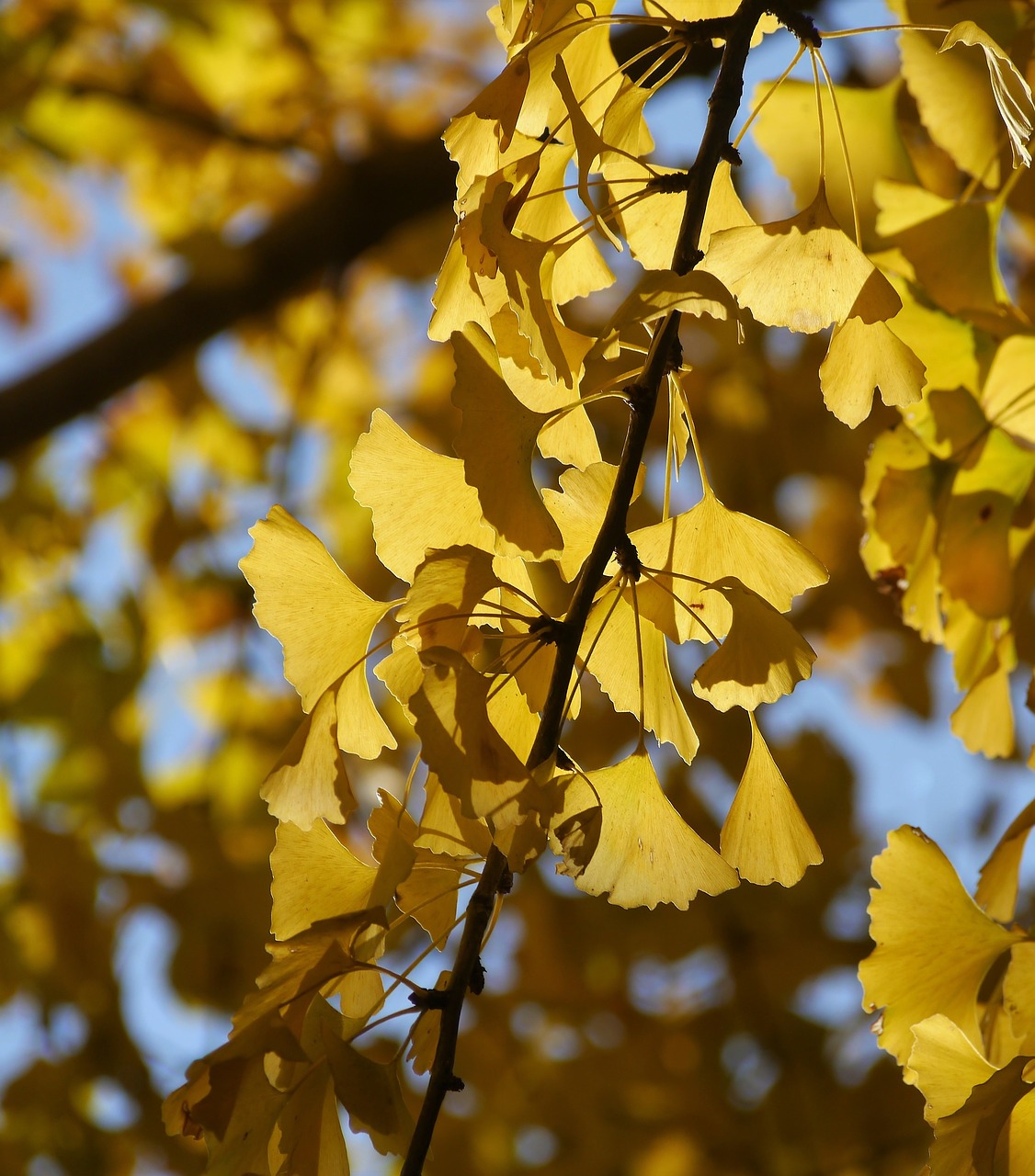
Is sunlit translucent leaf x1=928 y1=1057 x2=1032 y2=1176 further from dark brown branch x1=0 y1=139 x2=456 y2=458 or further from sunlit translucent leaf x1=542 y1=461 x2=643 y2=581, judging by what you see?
dark brown branch x1=0 y1=139 x2=456 y2=458

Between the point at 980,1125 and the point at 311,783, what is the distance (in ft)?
0.78

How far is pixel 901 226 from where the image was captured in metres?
0.54

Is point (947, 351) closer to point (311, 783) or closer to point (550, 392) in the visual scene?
point (550, 392)

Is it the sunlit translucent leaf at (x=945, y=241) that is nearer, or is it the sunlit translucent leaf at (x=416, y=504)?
the sunlit translucent leaf at (x=416, y=504)

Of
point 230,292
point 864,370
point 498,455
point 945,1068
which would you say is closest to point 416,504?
point 498,455

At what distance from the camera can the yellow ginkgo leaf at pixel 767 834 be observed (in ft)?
1.38

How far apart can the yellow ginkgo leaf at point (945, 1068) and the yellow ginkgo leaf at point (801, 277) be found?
0.24 metres

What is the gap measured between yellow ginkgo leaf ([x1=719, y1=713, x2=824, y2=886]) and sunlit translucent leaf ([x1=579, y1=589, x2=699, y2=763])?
3 cm

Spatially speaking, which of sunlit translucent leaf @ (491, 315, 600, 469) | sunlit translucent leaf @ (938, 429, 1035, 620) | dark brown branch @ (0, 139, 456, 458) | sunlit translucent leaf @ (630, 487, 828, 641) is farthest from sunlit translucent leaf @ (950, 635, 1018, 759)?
dark brown branch @ (0, 139, 456, 458)

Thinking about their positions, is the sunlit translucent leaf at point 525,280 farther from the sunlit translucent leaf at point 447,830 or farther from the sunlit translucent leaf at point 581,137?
the sunlit translucent leaf at point 447,830

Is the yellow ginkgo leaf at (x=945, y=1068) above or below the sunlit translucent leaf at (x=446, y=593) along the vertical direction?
below

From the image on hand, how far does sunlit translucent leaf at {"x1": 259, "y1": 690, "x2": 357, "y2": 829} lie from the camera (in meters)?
0.40

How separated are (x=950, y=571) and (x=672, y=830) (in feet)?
0.73

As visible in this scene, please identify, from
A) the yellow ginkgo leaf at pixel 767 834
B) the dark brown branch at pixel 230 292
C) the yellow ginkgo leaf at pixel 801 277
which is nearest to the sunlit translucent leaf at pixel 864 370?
the yellow ginkgo leaf at pixel 801 277
